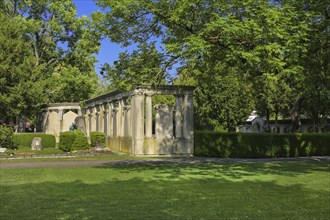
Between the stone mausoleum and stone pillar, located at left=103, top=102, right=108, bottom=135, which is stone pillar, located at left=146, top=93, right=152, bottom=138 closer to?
the stone mausoleum

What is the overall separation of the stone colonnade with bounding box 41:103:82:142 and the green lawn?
26.7 metres

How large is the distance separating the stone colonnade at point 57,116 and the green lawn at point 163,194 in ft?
87.6

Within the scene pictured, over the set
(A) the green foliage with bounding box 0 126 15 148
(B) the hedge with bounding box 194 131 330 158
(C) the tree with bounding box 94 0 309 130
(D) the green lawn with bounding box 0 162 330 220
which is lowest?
(D) the green lawn with bounding box 0 162 330 220

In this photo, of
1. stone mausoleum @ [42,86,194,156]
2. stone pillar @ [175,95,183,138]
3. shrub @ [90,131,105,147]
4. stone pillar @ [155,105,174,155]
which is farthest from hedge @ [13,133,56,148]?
stone pillar @ [175,95,183,138]

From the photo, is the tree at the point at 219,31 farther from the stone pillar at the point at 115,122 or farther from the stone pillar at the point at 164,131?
the stone pillar at the point at 115,122

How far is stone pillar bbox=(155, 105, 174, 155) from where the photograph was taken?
24.2 meters

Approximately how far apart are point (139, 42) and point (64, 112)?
97.6 ft

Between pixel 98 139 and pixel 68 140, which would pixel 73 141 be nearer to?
pixel 68 140

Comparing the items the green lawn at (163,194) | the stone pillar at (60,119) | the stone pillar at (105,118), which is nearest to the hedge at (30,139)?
the stone pillar at (60,119)

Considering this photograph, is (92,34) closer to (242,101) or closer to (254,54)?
(254,54)

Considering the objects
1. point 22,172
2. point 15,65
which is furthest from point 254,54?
point 15,65

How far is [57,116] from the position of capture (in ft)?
139

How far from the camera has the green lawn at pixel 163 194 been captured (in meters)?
7.55

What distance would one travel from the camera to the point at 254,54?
11.2 meters
